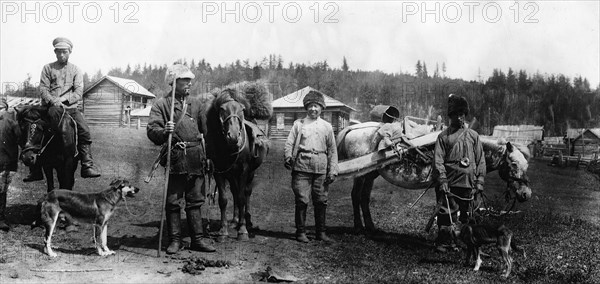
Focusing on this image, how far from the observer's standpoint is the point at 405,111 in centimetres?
8919

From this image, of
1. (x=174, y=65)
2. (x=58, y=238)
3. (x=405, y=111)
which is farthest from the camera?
(x=405, y=111)

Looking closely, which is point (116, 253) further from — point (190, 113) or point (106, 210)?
point (190, 113)

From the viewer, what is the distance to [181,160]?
6383mm

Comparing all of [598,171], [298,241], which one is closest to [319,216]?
[298,241]

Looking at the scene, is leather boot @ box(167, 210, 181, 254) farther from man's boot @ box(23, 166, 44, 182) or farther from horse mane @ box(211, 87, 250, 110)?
man's boot @ box(23, 166, 44, 182)

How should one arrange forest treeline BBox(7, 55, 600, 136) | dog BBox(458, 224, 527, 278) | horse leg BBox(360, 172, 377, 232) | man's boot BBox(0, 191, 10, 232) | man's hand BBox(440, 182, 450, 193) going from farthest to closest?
forest treeline BBox(7, 55, 600, 136), horse leg BBox(360, 172, 377, 232), man's boot BBox(0, 191, 10, 232), man's hand BBox(440, 182, 450, 193), dog BBox(458, 224, 527, 278)

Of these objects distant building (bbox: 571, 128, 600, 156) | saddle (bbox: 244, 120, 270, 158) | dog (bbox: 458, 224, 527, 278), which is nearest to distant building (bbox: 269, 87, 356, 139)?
distant building (bbox: 571, 128, 600, 156)

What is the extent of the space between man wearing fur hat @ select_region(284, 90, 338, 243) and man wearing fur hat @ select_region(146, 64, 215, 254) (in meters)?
1.64

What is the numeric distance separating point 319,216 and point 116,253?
3.17 meters

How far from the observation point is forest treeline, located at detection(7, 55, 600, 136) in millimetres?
79444

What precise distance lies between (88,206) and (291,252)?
2.90 m

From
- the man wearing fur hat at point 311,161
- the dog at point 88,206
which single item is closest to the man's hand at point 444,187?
the man wearing fur hat at point 311,161

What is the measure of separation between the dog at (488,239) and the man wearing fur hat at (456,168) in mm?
581

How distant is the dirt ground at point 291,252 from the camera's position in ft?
18.1
